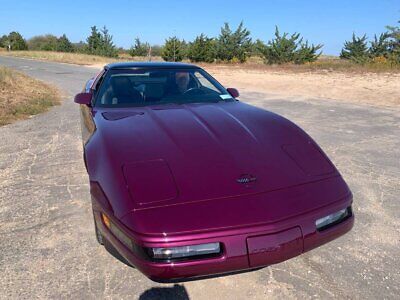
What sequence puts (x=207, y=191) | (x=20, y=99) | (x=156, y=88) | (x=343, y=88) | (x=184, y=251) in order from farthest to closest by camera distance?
1. (x=343, y=88)
2. (x=20, y=99)
3. (x=156, y=88)
4. (x=207, y=191)
5. (x=184, y=251)

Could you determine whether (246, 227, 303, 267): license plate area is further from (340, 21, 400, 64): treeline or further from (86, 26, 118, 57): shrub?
(86, 26, 118, 57): shrub

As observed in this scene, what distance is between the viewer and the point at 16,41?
63156 millimetres

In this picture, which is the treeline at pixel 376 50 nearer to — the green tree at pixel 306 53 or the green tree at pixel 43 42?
the green tree at pixel 306 53

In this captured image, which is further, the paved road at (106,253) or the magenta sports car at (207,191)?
the paved road at (106,253)

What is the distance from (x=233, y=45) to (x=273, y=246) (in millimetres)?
39534

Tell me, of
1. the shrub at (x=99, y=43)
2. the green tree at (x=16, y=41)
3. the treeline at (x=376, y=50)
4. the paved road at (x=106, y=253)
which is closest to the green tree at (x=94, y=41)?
the shrub at (x=99, y=43)

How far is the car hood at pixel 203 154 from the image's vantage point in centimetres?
218

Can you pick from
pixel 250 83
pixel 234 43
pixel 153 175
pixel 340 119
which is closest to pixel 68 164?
pixel 153 175

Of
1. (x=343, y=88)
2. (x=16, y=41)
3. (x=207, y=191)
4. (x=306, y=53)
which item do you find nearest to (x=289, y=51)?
(x=306, y=53)

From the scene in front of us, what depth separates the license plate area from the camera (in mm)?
1947

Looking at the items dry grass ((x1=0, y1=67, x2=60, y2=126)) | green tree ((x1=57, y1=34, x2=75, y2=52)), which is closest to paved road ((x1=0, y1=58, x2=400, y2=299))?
dry grass ((x1=0, y1=67, x2=60, y2=126))

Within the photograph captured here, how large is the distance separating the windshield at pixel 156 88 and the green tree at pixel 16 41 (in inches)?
2701

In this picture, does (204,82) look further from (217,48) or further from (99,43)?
(99,43)

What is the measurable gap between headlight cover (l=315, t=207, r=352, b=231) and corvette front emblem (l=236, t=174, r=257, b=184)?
0.46 meters
